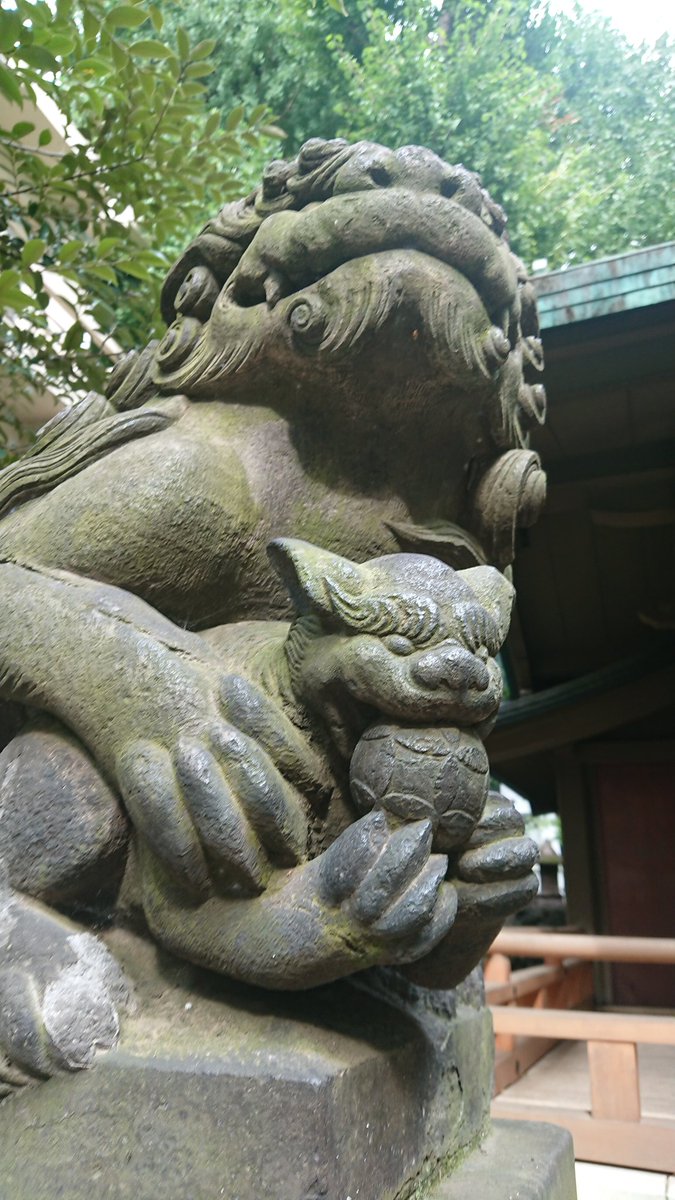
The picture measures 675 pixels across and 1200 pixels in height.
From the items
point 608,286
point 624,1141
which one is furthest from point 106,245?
point 624,1141

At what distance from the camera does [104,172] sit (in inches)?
88.3

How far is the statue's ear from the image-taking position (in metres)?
0.88

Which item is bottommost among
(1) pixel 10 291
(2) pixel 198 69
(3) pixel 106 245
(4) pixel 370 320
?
(4) pixel 370 320

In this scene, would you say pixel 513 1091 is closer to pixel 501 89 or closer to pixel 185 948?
pixel 185 948

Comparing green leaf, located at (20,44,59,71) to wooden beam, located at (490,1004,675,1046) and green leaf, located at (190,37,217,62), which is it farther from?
wooden beam, located at (490,1004,675,1046)

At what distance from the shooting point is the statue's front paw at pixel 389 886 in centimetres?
76

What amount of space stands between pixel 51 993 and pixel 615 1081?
8.07ft

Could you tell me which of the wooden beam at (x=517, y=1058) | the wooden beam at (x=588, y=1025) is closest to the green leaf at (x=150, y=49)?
the wooden beam at (x=588, y=1025)

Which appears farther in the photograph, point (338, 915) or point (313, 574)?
point (313, 574)

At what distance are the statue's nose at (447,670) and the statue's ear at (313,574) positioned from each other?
113mm

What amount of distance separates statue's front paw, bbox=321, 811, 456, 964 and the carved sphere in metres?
0.02

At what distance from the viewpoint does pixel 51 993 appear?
2.81ft

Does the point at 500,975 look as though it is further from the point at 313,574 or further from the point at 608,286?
the point at 313,574

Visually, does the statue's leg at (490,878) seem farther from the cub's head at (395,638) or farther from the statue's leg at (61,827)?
the statue's leg at (61,827)
